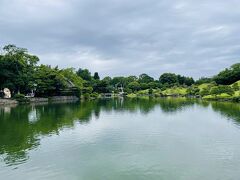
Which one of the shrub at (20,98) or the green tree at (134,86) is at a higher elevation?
the green tree at (134,86)

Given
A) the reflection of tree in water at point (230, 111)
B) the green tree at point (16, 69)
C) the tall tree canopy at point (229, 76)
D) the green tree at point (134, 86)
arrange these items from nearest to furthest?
the reflection of tree in water at point (230, 111)
the green tree at point (16, 69)
the tall tree canopy at point (229, 76)
the green tree at point (134, 86)

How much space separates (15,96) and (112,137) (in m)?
38.2

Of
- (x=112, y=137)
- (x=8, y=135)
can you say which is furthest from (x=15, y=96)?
(x=112, y=137)

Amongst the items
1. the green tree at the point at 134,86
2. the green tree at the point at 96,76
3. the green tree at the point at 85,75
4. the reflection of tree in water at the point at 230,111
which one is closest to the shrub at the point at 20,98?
the reflection of tree in water at the point at 230,111

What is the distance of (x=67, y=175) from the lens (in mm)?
10336

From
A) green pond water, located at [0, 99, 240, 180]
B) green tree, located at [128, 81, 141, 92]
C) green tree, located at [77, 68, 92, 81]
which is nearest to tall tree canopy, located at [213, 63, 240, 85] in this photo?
green tree, located at [128, 81, 141, 92]

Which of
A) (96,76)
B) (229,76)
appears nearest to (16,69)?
(229,76)

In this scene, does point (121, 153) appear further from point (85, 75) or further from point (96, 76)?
point (96, 76)

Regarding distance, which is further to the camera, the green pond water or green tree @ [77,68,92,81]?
green tree @ [77,68,92,81]

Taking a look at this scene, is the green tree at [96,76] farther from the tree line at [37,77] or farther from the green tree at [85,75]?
the tree line at [37,77]

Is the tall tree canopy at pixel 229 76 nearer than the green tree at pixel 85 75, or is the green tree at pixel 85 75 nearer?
the tall tree canopy at pixel 229 76

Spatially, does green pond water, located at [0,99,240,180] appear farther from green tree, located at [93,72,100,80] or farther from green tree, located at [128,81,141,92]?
green tree, located at [93,72,100,80]

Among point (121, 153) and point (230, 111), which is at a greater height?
point (230, 111)

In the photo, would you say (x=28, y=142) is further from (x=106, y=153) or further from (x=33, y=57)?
(x=33, y=57)
